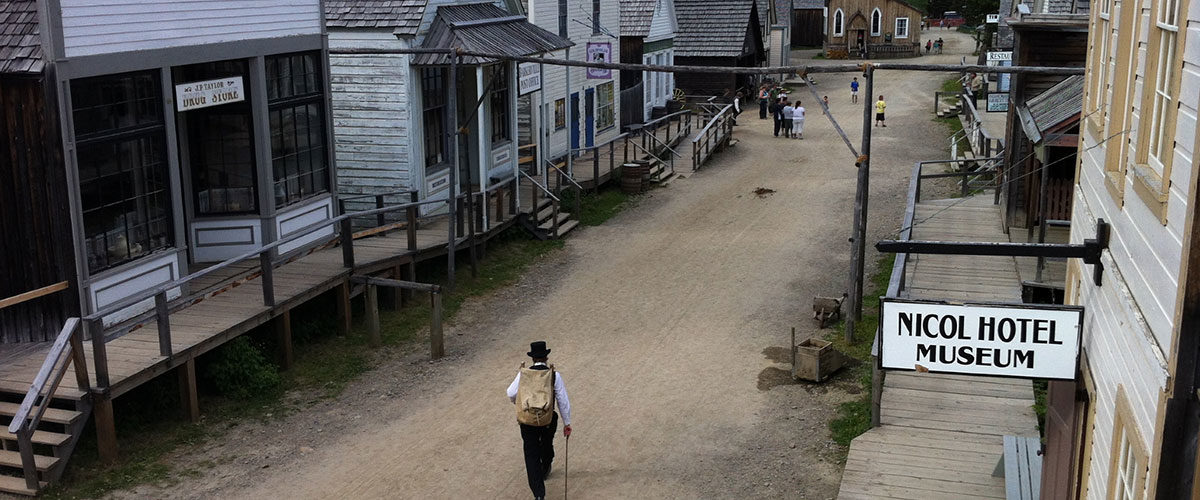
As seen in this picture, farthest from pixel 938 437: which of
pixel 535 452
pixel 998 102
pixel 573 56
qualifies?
pixel 998 102

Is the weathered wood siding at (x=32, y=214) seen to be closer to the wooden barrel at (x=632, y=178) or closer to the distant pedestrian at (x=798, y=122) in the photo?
the wooden barrel at (x=632, y=178)

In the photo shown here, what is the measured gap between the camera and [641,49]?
3488 centimetres

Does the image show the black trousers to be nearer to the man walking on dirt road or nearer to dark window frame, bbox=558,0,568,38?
the man walking on dirt road

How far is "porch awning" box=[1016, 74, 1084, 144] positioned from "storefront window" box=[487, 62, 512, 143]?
977 centimetres

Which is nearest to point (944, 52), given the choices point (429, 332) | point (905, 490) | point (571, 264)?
point (571, 264)

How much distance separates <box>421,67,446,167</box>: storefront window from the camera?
67.2ft

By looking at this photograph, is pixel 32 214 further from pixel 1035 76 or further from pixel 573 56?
pixel 573 56

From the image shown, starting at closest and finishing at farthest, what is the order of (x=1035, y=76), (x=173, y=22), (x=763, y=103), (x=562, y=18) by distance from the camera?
1. (x=173, y=22)
2. (x=1035, y=76)
3. (x=562, y=18)
4. (x=763, y=103)

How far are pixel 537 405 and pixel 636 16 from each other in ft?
85.4

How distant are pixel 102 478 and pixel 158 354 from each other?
1513mm

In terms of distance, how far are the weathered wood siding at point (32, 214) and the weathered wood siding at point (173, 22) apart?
2.55ft

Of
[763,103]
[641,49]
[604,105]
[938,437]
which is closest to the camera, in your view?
[938,437]

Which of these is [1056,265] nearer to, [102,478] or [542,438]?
[542,438]

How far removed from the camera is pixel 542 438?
11.1 metres
